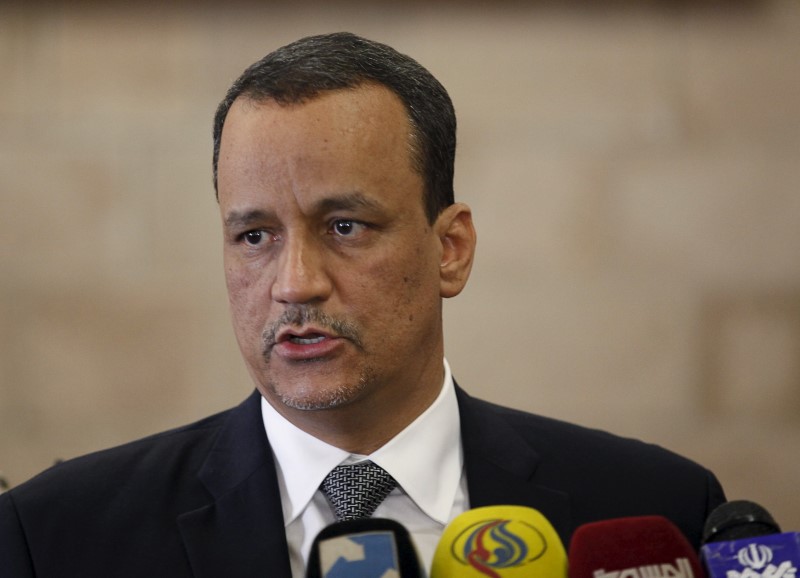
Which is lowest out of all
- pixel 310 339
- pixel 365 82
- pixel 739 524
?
pixel 739 524

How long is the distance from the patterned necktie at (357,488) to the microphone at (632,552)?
0.61 meters

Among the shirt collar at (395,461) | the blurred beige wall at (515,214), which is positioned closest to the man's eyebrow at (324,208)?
the shirt collar at (395,461)

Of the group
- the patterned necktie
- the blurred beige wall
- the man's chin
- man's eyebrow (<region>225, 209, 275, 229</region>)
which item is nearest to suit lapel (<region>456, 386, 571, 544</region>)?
the patterned necktie

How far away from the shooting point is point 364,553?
48.4 inches

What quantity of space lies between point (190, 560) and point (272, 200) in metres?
0.58

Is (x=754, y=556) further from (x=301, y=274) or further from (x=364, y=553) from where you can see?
(x=301, y=274)

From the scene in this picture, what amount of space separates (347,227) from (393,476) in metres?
0.43

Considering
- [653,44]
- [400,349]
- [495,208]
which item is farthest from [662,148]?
[400,349]

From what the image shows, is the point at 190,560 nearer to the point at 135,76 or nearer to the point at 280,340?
the point at 280,340

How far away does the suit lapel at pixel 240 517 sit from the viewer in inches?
70.6

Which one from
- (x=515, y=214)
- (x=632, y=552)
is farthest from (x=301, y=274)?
(x=515, y=214)

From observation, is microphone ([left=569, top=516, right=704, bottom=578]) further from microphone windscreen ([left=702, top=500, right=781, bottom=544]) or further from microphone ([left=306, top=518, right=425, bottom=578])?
microphone ([left=306, top=518, right=425, bottom=578])

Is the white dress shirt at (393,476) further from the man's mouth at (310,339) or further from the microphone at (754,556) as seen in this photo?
the microphone at (754,556)

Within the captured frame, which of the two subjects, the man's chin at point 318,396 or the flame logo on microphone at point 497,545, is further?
the man's chin at point 318,396
